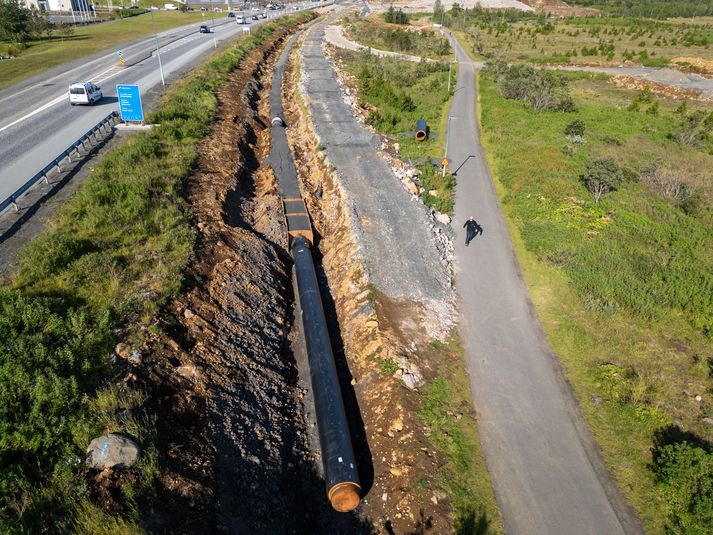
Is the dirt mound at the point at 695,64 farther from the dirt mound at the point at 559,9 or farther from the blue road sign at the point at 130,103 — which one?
the blue road sign at the point at 130,103

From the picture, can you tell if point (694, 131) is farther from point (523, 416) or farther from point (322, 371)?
point (322, 371)

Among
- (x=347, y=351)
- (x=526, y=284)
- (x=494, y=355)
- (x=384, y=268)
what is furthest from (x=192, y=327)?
(x=526, y=284)

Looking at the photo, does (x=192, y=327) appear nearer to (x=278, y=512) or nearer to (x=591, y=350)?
(x=278, y=512)

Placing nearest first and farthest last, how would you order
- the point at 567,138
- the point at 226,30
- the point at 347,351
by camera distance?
the point at 347,351, the point at 567,138, the point at 226,30

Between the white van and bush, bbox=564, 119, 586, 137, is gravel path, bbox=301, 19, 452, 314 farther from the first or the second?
the white van

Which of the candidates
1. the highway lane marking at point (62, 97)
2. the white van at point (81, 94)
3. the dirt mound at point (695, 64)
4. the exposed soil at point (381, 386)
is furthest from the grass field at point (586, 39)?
the exposed soil at point (381, 386)

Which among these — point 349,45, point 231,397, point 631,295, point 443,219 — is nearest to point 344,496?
point 231,397

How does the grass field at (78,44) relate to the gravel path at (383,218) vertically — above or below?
above
